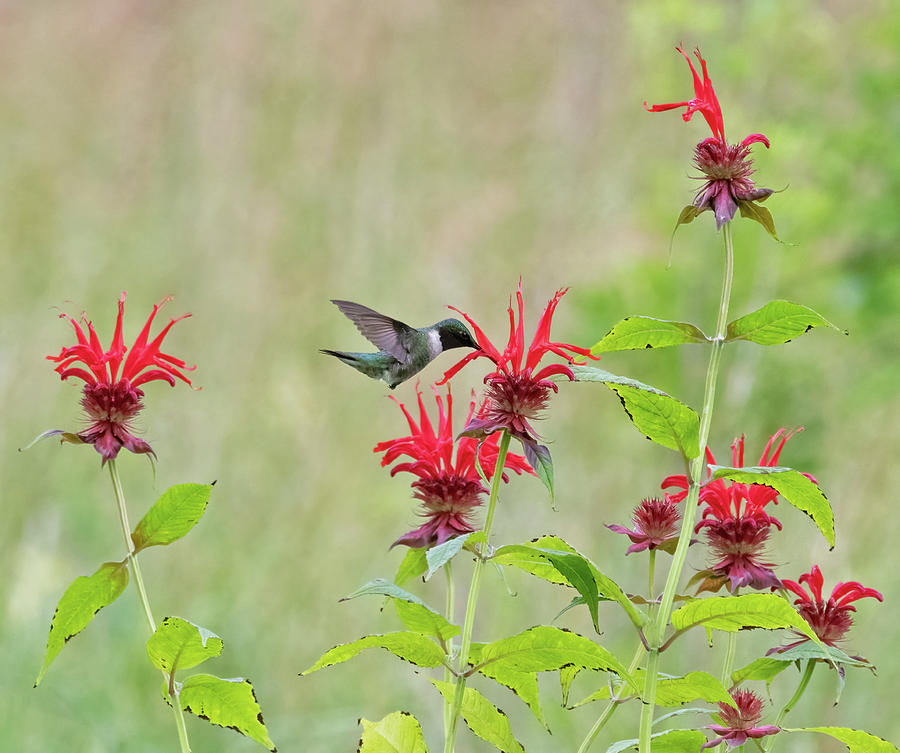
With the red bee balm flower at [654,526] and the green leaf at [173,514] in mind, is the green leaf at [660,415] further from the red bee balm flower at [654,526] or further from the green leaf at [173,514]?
the green leaf at [173,514]

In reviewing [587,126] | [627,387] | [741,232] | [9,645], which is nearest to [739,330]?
[627,387]

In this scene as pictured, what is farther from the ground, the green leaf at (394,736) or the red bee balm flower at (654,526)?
the red bee balm flower at (654,526)

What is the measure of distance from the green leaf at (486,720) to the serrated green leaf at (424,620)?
4 centimetres

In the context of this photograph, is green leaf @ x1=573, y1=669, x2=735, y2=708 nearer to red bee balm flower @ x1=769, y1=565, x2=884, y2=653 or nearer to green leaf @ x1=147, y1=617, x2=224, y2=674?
red bee balm flower @ x1=769, y1=565, x2=884, y2=653

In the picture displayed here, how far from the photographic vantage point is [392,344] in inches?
43.6

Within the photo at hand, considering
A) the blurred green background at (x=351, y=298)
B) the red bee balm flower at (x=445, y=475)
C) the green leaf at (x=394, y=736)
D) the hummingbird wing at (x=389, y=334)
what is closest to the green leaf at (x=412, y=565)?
the red bee balm flower at (x=445, y=475)

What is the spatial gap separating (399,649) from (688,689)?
0.59 ft

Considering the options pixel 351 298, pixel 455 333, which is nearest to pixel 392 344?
pixel 455 333

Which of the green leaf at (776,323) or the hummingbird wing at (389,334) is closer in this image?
the green leaf at (776,323)

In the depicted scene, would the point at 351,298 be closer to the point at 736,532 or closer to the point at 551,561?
the point at 736,532

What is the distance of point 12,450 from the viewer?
217cm

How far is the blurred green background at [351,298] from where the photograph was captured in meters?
2.23

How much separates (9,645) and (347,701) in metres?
0.68

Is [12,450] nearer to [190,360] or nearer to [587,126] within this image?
[190,360]
